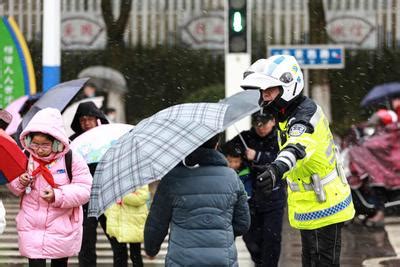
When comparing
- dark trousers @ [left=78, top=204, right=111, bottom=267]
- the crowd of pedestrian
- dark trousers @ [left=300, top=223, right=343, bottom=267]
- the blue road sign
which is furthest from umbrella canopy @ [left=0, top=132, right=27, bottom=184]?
the blue road sign

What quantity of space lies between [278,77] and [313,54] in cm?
1154

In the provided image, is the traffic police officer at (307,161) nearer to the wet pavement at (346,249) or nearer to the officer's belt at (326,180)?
the officer's belt at (326,180)

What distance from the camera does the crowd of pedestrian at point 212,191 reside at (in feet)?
22.2

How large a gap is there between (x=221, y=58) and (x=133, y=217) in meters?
15.4

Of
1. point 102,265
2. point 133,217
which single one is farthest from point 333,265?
point 102,265

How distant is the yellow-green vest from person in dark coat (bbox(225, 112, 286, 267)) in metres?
1.02

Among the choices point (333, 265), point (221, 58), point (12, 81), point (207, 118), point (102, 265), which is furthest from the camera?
point (221, 58)

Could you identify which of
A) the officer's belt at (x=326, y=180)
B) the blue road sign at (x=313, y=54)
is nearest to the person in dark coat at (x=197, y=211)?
the officer's belt at (x=326, y=180)

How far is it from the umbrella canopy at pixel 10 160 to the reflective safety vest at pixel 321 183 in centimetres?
172

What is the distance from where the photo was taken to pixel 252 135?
10984 millimetres

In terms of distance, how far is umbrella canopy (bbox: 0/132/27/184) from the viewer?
766cm

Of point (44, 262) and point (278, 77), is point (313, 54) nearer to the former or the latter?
point (44, 262)

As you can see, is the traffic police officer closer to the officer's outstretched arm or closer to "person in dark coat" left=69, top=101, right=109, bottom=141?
the officer's outstretched arm

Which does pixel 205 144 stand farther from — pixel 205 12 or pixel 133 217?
pixel 205 12
